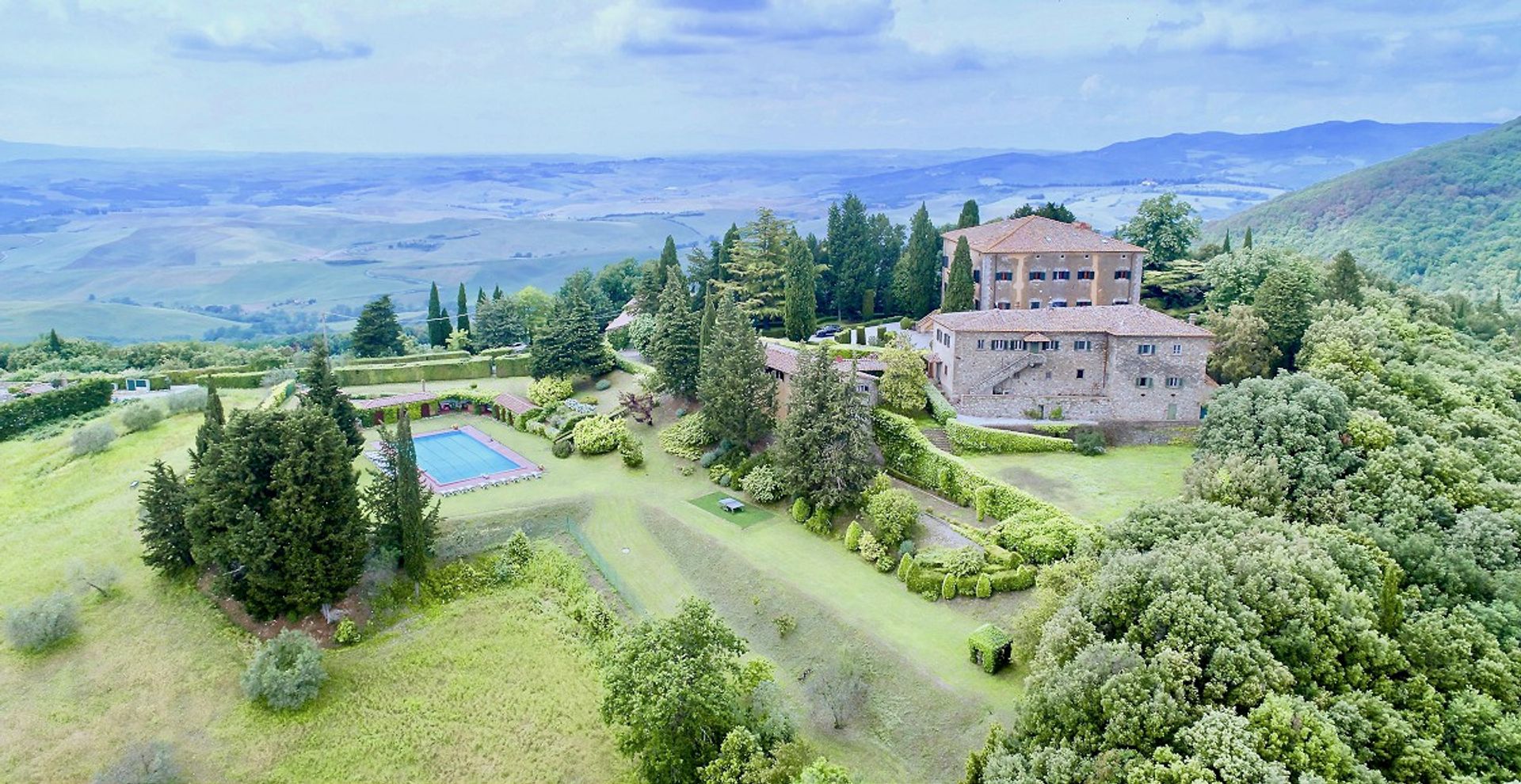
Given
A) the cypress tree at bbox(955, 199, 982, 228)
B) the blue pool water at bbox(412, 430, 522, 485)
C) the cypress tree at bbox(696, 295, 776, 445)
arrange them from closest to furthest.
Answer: the cypress tree at bbox(696, 295, 776, 445) → the blue pool water at bbox(412, 430, 522, 485) → the cypress tree at bbox(955, 199, 982, 228)

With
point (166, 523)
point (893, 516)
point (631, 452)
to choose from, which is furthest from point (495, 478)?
point (893, 516)

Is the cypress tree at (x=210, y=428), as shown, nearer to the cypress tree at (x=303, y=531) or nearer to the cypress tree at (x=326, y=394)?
the cypress tree at (x=303, y=531)

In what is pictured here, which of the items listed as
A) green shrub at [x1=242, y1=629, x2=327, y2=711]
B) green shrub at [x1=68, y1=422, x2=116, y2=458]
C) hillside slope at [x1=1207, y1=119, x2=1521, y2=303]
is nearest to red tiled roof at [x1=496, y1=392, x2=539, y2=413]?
green shrub at [x1=68, y1=422, x2=116, y2=458]

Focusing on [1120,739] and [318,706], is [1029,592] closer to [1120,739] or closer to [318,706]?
[1120,739]

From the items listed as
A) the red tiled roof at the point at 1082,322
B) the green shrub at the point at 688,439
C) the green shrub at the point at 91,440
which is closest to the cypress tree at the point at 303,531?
the green shrub at the point at 688,439

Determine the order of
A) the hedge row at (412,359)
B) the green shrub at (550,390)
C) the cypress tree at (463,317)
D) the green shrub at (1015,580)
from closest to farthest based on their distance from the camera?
the green shrub at (1015,580), the green shrub at (550,390), the hedge row at (412,359), the cypress tree at (463,317)

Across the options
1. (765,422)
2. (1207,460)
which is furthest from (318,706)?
(1207,460)

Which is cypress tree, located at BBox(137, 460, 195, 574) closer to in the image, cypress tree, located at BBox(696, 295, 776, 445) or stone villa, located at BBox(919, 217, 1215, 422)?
cypress tree, located at BBox(696, 295, 776, 445)
